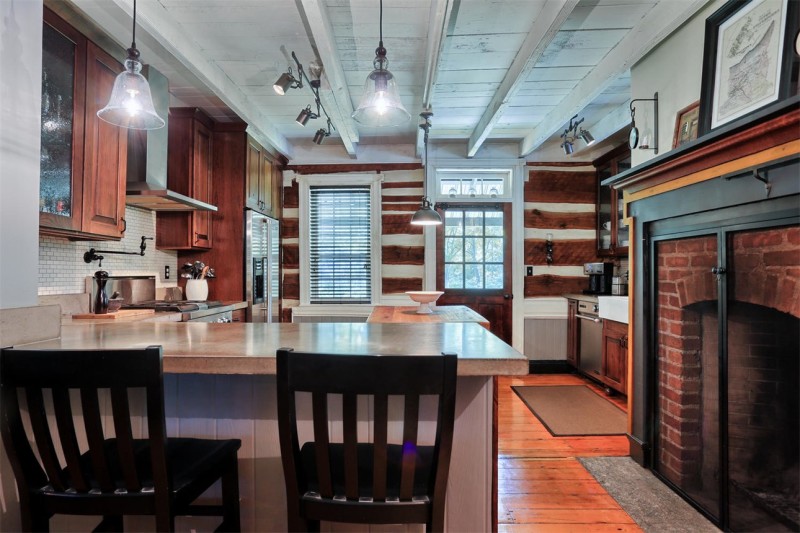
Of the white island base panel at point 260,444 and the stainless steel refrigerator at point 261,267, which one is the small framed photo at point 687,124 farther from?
the stainless steel refrigerator at point 261,267

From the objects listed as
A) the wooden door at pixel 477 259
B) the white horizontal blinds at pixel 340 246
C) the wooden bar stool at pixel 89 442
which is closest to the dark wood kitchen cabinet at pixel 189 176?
the white horizontal blinds at pixel 340 246

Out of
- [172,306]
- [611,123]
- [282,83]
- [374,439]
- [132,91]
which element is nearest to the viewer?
[374,439]

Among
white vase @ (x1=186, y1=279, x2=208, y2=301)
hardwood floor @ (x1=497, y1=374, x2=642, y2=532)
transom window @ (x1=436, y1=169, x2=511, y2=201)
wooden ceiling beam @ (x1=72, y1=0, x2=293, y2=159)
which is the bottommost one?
hardwood floor @ (x1=497, y1=374, x2=642, y2=532)

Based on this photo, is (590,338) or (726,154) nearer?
(726,154)

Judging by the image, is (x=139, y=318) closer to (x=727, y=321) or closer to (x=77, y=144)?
(x=77, y=144)

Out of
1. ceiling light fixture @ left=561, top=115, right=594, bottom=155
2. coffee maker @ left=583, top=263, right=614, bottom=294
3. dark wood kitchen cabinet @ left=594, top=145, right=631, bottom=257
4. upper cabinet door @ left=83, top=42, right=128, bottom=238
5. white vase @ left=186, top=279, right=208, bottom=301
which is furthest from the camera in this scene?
coffee maker @ left=583, top=263, right=614, bottom=294

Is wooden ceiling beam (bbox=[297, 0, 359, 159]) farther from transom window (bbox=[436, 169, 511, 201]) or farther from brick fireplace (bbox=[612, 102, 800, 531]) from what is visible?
brick fireplace (bbox=[612, 102, 800, 531])

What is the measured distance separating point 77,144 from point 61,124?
137 millimetres

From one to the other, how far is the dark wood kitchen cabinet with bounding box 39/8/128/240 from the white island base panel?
4.86ft

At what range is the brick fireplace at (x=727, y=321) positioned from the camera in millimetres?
1579

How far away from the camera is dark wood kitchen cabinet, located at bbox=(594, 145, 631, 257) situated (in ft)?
13.8

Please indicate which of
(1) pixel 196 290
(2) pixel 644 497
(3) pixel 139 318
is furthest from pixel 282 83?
(2) pixel 644 497

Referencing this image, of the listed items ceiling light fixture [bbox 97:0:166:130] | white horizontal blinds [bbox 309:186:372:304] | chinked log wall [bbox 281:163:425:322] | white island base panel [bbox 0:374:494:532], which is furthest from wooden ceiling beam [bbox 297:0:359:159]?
white island base panel [bbox 0:374:494:532]

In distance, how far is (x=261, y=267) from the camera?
420 cm
